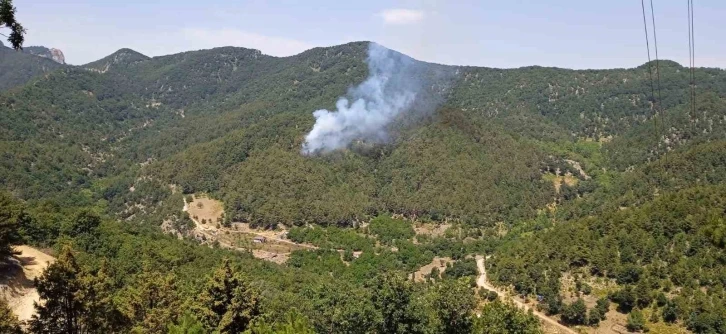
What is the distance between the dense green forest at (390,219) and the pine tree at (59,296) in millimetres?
183

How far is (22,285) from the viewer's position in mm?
40344

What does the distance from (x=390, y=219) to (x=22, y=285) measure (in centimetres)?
8993

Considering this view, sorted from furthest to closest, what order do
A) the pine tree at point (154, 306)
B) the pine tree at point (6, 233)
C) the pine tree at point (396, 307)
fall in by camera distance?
the pine tree at point (6, 233) → the pine tree at point (396, 307) → the pine tree at point (154, 306)

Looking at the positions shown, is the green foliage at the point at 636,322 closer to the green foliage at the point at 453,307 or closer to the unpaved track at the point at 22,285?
the green foliage at the point at 453,307

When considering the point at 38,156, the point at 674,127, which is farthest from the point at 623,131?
the point at 38,156

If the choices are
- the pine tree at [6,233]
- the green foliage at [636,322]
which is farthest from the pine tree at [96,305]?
the green foliage at [636,322]

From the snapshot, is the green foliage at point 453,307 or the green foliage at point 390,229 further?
the green foliage at point 390,229

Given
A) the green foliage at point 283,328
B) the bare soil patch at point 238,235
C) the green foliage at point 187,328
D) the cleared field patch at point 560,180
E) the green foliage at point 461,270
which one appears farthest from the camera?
the cleared field patch at point 560,180

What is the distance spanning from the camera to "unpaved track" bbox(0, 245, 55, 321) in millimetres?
38312

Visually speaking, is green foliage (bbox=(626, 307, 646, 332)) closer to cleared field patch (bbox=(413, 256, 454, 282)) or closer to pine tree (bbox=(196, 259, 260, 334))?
cleared field patch (bbox=(413, 256, 454, 282))

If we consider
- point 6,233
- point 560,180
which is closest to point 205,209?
point 6,233

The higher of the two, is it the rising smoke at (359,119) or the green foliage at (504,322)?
the rising smoke at (359,119)

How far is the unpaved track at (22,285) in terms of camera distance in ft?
126

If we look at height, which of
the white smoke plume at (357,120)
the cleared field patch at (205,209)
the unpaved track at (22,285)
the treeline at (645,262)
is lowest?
the cleared field patch at (205,209)
